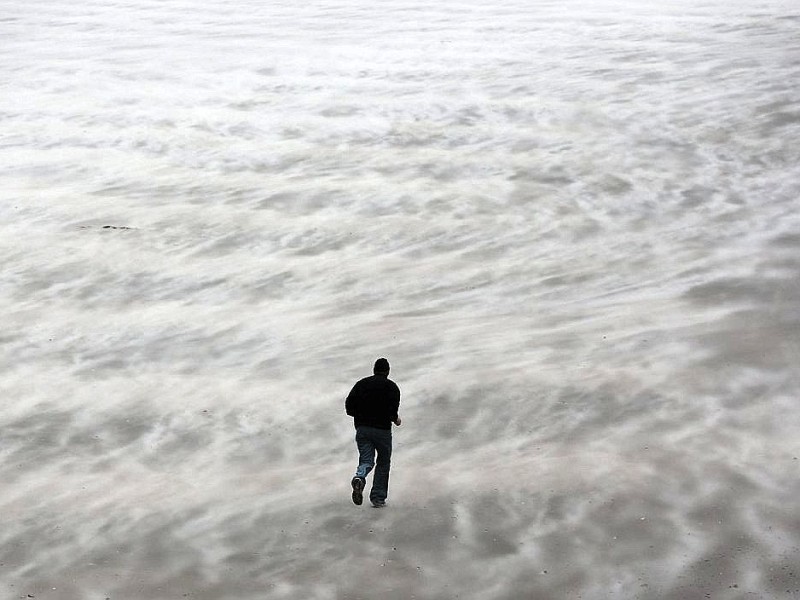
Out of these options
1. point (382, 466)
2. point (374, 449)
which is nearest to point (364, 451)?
point (374, 449)

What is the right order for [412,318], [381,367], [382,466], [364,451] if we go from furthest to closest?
1. [412,318]
2. [382,466]
3. [364,451]
4. [381,367]

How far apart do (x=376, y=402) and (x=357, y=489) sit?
793 mm

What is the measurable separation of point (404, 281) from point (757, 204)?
6472 millimetres

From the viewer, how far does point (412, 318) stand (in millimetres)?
15312

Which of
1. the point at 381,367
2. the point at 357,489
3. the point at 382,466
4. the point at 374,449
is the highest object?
the point at 381,367

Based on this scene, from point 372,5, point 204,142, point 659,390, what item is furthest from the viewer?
point 372,5

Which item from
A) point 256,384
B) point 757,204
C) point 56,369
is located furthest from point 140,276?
point 757,204

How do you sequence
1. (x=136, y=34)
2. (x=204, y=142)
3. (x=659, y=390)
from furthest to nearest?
(x=136, y=34)
(x=204, y=142)
(x=659, y=390)

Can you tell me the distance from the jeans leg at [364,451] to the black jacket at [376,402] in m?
0.10

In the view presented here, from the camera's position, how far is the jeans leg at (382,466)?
31.0 ft

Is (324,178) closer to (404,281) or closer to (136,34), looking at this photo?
(404,281)

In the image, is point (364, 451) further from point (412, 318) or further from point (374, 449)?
point (412, 318)

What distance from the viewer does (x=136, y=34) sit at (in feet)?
114

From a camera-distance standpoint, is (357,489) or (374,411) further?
(357,489)
